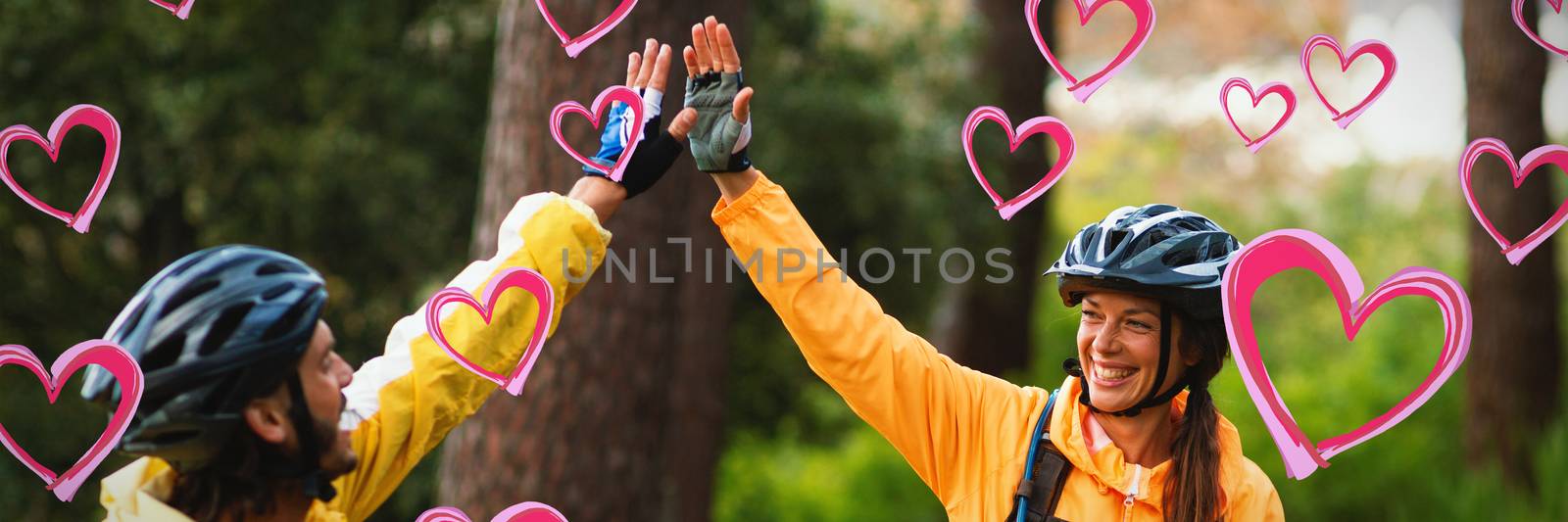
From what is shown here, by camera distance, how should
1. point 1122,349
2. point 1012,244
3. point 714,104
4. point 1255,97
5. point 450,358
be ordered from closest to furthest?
point 450,358
point 714,104
point 1122,349
point 1255,97
point 1012,244

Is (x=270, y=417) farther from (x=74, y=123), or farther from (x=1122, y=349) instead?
(x=1122, y=349)

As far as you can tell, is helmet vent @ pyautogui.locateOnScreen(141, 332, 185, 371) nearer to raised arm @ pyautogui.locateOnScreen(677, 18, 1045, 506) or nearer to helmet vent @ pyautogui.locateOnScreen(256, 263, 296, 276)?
helmet vent @ pyautogui.locateOnScreen(256, 263, 296, 276)

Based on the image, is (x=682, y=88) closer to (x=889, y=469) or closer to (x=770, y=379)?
(x=770, y=379)

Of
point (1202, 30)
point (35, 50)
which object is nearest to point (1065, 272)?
point (35, 50)

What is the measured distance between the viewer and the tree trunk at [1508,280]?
27.7ft

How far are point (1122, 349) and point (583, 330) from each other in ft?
9.66

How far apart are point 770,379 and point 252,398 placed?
7.35m

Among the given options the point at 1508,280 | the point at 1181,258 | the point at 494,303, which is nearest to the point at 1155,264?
the point at 1181,258

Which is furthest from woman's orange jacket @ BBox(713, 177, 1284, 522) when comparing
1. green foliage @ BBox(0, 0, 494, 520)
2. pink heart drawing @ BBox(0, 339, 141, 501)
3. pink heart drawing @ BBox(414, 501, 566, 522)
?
green foliage @ BBox(0, 0, 494, 520)

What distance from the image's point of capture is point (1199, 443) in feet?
8.93

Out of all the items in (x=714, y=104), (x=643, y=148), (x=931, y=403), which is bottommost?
(x=931, y=403)

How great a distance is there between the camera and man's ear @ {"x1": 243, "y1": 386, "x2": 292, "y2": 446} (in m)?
2.17

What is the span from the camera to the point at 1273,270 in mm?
2654

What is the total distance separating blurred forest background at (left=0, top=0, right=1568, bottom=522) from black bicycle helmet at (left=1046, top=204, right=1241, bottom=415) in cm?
270
